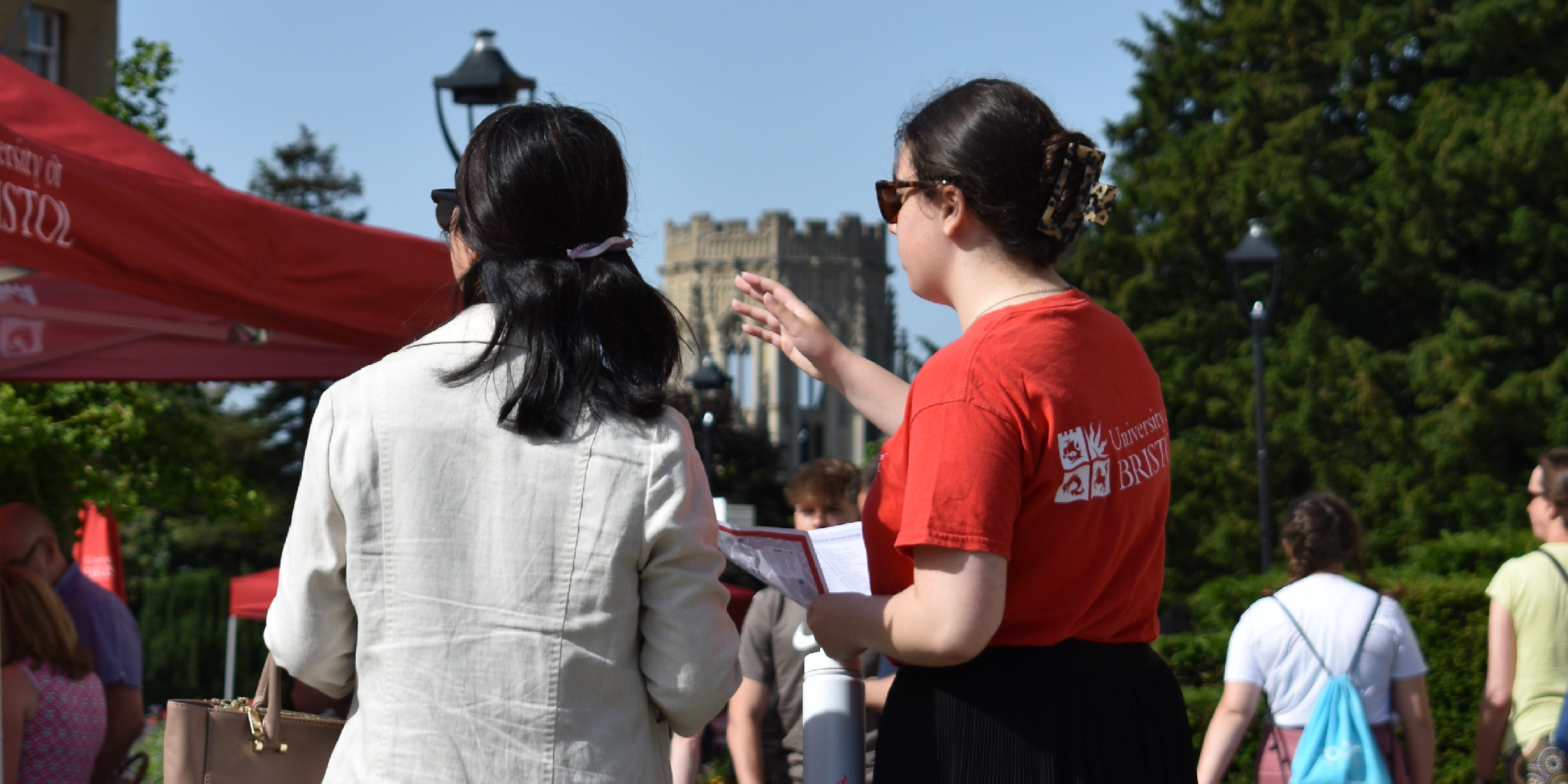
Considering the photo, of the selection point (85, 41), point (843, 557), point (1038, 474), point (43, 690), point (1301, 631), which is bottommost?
point (43, 690)

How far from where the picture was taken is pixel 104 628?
193 inches

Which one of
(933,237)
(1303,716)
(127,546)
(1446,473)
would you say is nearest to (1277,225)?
(1446,473)

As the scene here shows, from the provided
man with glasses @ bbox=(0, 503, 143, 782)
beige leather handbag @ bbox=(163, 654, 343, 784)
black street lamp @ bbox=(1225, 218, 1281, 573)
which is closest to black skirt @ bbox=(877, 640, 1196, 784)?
beige leather handbag @ bbox=(163, 654, 343, 784)

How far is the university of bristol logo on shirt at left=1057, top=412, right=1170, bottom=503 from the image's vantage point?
1854 millimetres

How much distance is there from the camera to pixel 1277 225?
21.9m

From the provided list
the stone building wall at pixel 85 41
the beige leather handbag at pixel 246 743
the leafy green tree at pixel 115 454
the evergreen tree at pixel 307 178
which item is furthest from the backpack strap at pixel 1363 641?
the evergreen tree at pixel 307 178

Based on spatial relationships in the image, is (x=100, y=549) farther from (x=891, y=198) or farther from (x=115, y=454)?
(x=891, y=198)

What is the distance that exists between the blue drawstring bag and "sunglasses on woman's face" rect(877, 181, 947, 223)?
2.42 m

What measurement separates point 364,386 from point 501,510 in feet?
0.74

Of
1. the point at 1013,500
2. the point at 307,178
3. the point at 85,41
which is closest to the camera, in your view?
the point at 1013,500

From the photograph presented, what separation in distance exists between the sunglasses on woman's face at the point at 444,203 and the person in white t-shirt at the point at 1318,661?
2.66m

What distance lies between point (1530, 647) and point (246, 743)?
3.52m

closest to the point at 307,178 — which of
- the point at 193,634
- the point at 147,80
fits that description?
the point at 193,634

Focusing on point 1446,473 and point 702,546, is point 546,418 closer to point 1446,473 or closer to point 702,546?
point 702,546
